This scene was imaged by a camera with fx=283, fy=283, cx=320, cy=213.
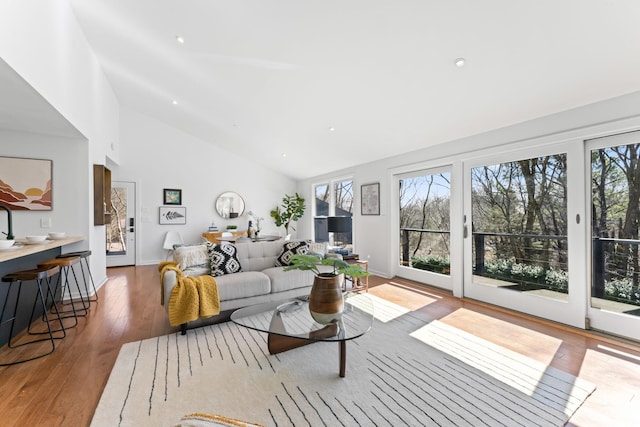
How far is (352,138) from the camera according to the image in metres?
4.59

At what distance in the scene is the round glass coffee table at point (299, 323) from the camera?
1927 mm

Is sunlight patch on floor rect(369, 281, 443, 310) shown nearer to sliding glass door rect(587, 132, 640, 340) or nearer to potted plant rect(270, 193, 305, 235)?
sliding glass door rect(587, 132, 640, 340)

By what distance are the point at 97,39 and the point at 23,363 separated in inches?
152

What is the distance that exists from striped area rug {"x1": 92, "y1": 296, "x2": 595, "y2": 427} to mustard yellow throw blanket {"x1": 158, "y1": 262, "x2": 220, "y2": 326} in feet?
0.70

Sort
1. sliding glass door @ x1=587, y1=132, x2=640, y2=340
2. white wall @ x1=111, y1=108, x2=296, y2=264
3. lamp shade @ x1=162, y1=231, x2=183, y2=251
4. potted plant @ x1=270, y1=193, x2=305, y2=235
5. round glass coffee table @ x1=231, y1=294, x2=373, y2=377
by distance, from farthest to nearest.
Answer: potted plant @ x1=270, y1=193, x2=305, y2=235, lamp shade @ x1=162, y1=231, x2=183, y2=251, white wall @ x1=111, y1=108, x2=296, y2=264, sliding glass door @ x1=587, y1=132, x2=640, y2=340, round glass coffee table @ x1=231, y1=294, x2=373, y2=377

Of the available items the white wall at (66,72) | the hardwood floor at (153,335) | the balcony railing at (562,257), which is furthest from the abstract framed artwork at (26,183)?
the balcony railing at (562,257)

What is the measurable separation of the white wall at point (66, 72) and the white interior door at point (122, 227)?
1.21 m

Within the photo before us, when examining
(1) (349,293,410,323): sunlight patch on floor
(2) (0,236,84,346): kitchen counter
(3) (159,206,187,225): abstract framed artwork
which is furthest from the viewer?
(3) (159,206,187,225): abstract framed artwork

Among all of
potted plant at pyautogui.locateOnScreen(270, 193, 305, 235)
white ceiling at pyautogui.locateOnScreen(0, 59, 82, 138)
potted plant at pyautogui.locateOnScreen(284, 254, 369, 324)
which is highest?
white ceiling at pyautogui.locateOnScreen(0, 59, 82, 138)

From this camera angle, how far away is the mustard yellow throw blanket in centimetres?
265

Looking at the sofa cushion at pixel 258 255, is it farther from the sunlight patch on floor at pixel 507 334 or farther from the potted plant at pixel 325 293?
the sunlight patch on floor at pixel 507 334

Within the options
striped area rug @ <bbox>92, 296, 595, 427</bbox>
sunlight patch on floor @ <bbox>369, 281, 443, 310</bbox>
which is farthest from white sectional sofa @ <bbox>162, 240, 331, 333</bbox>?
sunlight patch on floor @ <bbox>369, 281, 443, 310</bbox>

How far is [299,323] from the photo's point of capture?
6.88ft

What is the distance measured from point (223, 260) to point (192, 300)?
738mm
